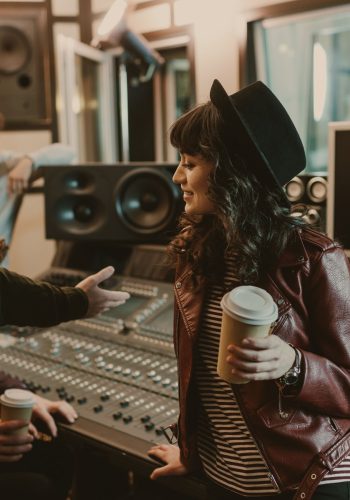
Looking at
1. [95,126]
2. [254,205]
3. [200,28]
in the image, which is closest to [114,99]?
[95,126]

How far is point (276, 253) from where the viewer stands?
1.18 meters

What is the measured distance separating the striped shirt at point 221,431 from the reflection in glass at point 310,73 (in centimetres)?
219

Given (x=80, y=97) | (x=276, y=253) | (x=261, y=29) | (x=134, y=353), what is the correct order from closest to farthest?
(x=276, y=253) → (x=134, y=353) → (x=261, y=29) → (x=80, y=97)

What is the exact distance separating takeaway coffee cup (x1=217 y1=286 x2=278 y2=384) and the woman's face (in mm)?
260

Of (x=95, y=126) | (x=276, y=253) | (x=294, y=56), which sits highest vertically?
(x=294, y=56)

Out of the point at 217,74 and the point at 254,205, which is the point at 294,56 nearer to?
the point at 217,74

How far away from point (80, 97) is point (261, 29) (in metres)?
1.36

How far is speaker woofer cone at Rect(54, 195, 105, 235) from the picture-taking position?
2.69m

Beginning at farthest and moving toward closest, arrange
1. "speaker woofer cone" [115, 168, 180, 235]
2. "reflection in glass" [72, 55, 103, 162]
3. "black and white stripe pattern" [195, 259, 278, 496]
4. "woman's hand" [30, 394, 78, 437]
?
"reflection in glass" [72, 55, 103, 162] < "speaker woofer cone" [115, 168, 180, 235] < "woman's hand" [30, 394, 78, 437] < "black and white stripe pattern" [195, 259, 278, 496]

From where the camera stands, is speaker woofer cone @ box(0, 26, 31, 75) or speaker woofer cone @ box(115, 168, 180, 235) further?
speaker woofer cone @ box(0, 26, 31, 75)

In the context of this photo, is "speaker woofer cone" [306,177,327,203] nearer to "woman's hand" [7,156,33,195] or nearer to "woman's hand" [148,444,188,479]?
"woman's hand" [148,444,188,479]

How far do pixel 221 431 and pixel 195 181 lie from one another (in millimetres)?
501

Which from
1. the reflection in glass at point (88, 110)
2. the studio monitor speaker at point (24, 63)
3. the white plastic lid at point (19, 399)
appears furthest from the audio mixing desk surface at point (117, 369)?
the studio monitor speaker at point (24, 63)

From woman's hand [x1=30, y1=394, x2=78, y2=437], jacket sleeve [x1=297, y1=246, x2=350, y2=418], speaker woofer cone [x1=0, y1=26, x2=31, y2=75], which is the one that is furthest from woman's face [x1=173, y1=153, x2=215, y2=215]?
speaker woofer cone [x1=0, y1=26, x2=31, y2=75]
